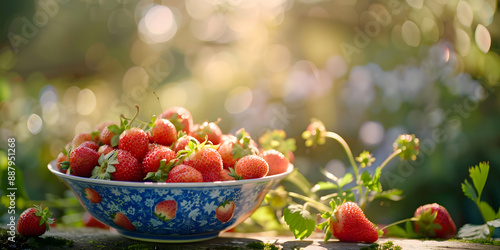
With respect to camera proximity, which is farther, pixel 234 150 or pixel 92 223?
pixel 92 223

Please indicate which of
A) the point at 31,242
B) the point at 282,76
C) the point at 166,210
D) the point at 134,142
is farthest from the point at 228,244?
the point at 282,76

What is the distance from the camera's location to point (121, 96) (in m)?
1.84

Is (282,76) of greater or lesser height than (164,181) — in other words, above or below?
above

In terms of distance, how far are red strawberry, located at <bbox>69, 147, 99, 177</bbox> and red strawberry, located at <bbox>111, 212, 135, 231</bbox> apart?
10 cm

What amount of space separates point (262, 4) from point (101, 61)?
2.35 feet

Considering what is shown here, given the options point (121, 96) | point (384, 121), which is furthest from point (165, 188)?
point (121, 96)

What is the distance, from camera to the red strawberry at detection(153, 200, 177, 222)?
31.4 inches

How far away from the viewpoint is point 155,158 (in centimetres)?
83

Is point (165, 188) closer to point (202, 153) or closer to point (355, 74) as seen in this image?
point (202, 153)

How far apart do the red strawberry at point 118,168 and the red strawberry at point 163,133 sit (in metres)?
0.08

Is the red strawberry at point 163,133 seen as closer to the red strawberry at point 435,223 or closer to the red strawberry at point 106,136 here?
the red strawberry at point 106,136

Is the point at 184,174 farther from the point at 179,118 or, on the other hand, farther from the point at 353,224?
the point at 353,224

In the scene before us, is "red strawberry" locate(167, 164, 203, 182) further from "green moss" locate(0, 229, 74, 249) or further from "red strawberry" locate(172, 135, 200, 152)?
"green moss" locate(0, 229, 74, 249)

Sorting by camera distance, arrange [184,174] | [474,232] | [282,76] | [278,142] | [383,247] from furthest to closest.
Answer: [282,76], [278,142], [474,232], [383,247], [184,174]
